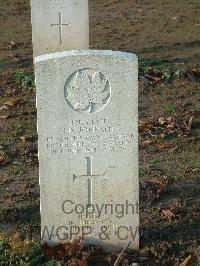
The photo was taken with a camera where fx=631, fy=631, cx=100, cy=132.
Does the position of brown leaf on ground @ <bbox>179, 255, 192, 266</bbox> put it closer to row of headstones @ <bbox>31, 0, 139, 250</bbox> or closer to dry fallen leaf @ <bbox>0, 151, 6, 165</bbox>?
row of headstones @ <bbox>31, 0, 139, 250</bbox>

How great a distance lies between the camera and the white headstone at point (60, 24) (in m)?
9.55

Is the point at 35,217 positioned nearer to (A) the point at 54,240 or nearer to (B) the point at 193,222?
(A) the point at 54,240

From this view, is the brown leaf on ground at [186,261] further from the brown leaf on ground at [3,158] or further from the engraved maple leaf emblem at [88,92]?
the brown leaf on ground at [3,158]

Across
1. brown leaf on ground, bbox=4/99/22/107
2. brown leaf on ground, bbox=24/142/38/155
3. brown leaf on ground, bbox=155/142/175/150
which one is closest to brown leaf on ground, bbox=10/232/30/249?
brown leaf on ground, bbox=24/142/38/155

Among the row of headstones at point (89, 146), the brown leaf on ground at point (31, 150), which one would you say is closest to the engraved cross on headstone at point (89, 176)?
the row of headstones at point (89, 146)

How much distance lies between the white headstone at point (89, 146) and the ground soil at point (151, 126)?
0.42 metres

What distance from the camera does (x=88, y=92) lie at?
16.0 ft

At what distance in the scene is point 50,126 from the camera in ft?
16.1

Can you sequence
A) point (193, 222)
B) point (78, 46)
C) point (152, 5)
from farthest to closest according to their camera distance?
point (152, 5) < point (78, 46) < point (193, 222)

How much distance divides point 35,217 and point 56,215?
2.41 ft

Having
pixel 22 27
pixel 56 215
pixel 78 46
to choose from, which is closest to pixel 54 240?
pixel 56 215

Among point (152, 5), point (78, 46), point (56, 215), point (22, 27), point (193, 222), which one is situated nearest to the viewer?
point (56, 215)

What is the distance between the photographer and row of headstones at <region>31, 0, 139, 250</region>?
15.7 ft

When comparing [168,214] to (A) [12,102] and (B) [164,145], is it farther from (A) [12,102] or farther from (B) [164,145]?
(A) [12,102]
